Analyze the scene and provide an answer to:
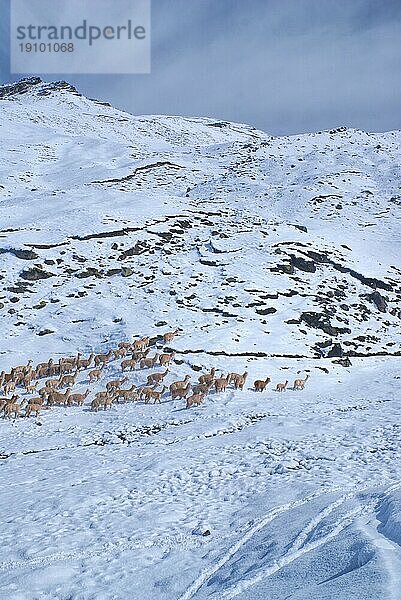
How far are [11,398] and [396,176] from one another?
53.5 metres

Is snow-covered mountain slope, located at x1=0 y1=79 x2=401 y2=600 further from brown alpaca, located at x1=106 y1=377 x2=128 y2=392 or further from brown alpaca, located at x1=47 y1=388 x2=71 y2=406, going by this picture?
brown alpaca, located at x1=106 y1=377 x2=128 y2=392

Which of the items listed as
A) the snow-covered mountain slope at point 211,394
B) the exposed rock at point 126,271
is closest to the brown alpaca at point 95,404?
the snow-covered mountain slope at point 211,394

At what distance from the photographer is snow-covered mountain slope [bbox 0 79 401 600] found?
7957mm

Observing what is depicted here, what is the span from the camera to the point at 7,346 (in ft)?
73.7

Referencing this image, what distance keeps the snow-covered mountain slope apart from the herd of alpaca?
15.6 inches

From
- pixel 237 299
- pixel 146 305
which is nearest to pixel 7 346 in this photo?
pixel 146 305

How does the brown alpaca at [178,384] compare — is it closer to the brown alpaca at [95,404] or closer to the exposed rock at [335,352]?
the brown alpaca at [95,404]

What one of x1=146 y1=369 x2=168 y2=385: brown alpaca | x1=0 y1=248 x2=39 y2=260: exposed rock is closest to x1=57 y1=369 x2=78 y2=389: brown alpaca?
x1=146 y1=369 x2=168 y2=385: brown alpaca

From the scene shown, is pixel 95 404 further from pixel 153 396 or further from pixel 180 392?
pixel 180 392

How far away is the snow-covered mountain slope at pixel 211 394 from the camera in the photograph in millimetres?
7957

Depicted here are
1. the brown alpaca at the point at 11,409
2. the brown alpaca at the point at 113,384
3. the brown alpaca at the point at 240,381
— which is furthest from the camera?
the brown alpaca at the point at 240,381

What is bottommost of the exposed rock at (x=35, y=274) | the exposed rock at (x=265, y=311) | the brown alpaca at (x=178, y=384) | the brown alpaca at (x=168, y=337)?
the brown alpaca at (x=178, y=384)

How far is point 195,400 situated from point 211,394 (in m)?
1.19

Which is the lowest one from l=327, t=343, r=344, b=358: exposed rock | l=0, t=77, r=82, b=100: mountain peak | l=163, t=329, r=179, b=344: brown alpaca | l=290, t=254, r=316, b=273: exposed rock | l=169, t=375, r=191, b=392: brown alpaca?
l=327, t=343, r=344, b=358: exposed rock
